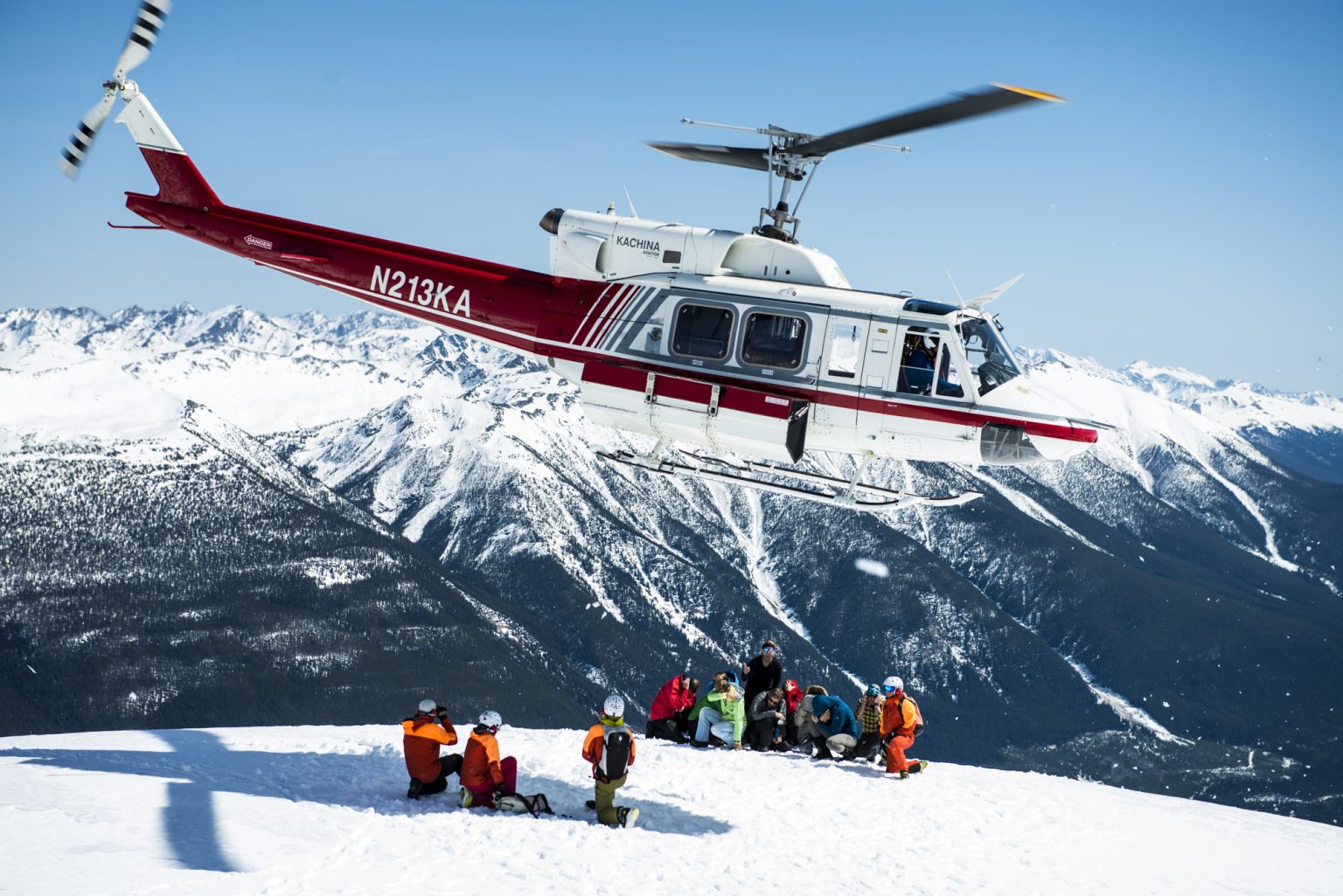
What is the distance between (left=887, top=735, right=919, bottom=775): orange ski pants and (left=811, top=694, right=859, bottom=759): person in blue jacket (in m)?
1.11

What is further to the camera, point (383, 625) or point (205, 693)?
point (383, 625)

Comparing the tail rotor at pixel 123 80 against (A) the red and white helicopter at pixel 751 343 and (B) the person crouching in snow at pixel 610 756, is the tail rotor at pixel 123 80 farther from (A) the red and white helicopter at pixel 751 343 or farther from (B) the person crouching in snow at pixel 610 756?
(B) the person crouching in snow at pixel 610 756

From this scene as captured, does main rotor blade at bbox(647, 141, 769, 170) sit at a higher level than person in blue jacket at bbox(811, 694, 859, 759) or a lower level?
higher

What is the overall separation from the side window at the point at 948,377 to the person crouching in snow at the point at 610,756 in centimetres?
883

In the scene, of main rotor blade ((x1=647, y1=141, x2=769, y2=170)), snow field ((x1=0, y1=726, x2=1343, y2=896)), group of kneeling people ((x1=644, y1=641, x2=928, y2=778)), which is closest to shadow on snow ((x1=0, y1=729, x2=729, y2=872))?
snow field ((x1=0, y1=726, x2=1343, y2=896))

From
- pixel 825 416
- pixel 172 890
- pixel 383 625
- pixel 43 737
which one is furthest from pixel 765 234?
pixel 383 625

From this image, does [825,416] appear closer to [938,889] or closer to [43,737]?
[938,889]

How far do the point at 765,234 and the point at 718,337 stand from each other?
2630 millimetres

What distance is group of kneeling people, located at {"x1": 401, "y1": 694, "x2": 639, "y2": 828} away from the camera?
17.3 meters

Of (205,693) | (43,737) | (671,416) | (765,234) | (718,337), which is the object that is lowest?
(205,693)

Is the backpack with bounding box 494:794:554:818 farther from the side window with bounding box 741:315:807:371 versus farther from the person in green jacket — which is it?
the side window with bounding box 741:315:807:371

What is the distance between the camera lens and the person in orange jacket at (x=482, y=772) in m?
17.6

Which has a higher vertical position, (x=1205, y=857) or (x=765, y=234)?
(x=765, y=234)

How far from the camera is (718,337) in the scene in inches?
854
